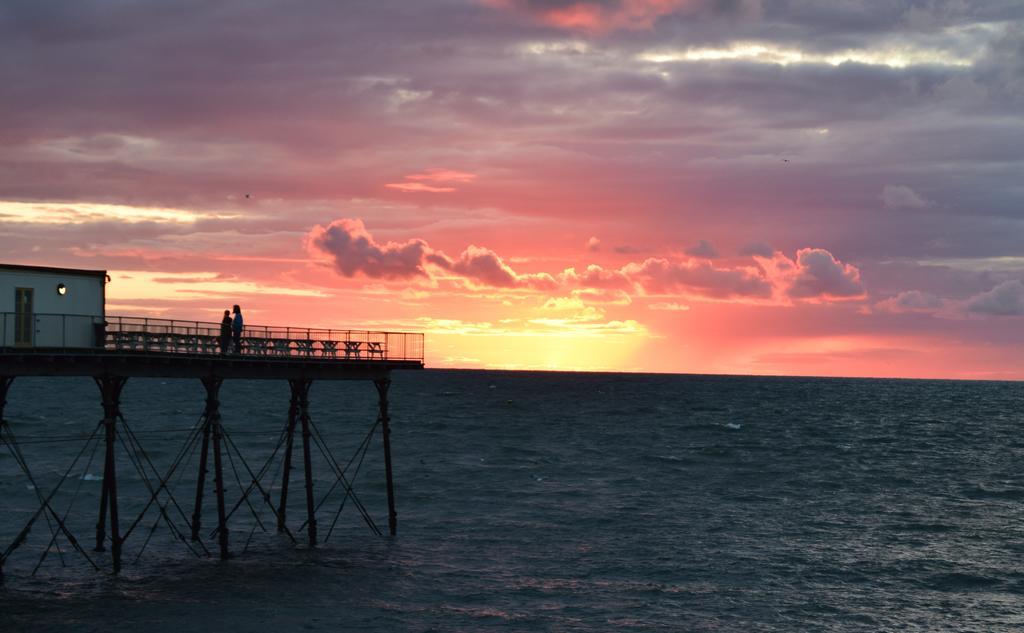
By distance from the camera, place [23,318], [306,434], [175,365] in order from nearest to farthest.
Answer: [23,318] < [175,365] < [306,434]

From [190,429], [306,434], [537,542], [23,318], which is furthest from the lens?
[537,542]

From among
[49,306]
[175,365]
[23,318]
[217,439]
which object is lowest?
[217,439]

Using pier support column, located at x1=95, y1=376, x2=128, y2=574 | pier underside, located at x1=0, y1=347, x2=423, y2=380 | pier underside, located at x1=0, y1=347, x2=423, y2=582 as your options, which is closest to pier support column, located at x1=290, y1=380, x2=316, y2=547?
pier underside, located at x1=0, y1=347, x2=423, y2=582

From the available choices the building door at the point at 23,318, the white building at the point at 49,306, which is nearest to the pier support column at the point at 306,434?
the white building at the point at 49,306

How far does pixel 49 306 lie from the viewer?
41.5 meters

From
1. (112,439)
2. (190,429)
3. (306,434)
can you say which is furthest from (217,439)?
(306,434)

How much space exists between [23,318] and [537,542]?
87.6 ft

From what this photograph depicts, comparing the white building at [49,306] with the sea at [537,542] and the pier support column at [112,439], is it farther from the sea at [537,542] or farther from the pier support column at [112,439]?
the sea at [537,542]

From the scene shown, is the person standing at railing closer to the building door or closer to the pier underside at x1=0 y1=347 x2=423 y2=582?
the pier underside at x1=0 y1=347 x2=423 y2=582

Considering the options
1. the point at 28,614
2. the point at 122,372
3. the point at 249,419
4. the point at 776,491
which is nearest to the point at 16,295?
the point at 122,372

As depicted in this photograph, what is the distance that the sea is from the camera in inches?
1561

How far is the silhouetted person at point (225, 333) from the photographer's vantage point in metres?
44.3

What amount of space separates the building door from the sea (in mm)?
4896

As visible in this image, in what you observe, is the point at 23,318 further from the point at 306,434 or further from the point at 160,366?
the point at 306,434
